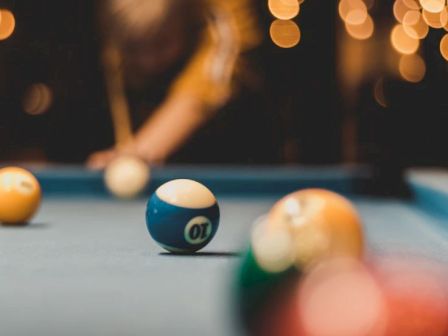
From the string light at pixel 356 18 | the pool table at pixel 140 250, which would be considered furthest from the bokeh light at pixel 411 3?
the pool table at pixel 140 250

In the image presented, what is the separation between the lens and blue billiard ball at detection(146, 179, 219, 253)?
9.10 feet

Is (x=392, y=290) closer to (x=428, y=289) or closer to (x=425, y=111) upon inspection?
(x=428, y=289)

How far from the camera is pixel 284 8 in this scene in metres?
9.20

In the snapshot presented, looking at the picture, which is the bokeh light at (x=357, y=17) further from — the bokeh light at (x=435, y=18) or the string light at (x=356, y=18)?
the bokeh light at (x=435, y=18)

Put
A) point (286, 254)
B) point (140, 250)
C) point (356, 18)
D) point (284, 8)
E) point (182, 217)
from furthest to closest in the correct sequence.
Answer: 1. point (356, 18)
2. point (284, 8)
3. point (140, 250)
4. point (182, 217)
5. point (286, 254)

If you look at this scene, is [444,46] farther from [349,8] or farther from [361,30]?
[361,30]

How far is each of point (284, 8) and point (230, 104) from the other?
2.46 metres

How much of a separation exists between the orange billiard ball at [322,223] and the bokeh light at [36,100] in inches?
255

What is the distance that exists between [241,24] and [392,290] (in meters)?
5.56

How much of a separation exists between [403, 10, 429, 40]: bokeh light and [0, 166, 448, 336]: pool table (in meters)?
6.64

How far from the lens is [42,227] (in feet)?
11.9

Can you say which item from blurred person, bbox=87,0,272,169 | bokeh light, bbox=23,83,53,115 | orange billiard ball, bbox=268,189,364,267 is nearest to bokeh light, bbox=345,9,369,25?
blurred person, bbox=87,0,272,169

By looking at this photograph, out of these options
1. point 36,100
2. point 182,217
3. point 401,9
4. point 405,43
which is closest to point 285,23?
point 401,9

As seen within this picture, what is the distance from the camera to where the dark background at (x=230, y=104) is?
23.5 feet
